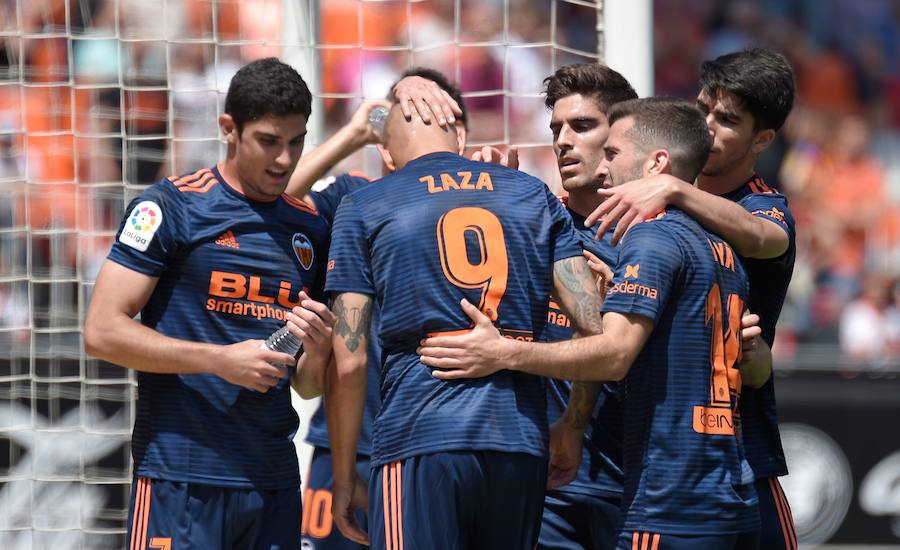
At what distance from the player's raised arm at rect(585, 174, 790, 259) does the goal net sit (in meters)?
1.97

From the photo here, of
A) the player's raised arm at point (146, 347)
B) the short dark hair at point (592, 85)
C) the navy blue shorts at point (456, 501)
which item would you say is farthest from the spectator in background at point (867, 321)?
the player's raised arm at point (146, 347)

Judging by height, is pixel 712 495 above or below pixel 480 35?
below

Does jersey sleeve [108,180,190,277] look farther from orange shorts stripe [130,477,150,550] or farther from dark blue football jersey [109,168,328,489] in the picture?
orange shorts stripe [130,477,150,550]

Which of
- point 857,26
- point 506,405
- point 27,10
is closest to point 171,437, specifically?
point 506,405

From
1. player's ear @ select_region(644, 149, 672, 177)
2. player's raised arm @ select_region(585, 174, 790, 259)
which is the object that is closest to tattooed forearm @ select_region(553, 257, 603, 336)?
player's raised arm @ select_region(585, 174, 790, 259)

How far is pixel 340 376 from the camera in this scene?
3904 millimetres

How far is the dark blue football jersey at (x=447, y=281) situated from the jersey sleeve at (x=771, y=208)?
2.73ft

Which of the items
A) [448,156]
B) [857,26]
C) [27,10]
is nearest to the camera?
[448,156]

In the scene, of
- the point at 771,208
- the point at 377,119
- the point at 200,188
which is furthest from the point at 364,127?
the point at 771,208

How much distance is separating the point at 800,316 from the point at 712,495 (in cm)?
669

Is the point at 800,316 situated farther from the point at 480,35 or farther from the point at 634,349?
the point at 634,349

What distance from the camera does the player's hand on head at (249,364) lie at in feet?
12.9

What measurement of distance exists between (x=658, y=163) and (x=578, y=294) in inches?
19.8

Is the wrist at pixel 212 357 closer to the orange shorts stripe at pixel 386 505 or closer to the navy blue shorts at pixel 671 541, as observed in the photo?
the orange shorts stripe at pixel 386 505
